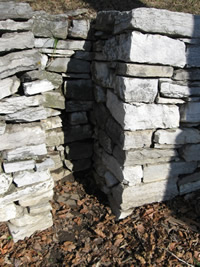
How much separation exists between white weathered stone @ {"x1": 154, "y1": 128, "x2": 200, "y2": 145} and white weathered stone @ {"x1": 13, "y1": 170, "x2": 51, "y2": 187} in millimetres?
1234

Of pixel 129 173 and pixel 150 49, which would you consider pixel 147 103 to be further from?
pixel 129 173

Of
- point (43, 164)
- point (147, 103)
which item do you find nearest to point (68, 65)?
point (147, 103)

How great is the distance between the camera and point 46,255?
2533mm

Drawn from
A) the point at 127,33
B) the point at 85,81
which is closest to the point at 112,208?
the point at 85,81

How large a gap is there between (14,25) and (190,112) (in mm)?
1888

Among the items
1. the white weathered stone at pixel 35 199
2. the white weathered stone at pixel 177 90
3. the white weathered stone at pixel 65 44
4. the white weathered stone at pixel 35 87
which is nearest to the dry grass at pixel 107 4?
the white weathered stone at pixel 65 44

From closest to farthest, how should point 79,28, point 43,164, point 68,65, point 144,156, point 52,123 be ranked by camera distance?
point 43,164 → point 144,156 → point 79,28 → point 68,65 → point 52,123

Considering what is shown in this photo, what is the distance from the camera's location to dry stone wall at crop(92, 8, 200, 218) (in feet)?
7.13

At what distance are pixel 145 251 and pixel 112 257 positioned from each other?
1.15 ft

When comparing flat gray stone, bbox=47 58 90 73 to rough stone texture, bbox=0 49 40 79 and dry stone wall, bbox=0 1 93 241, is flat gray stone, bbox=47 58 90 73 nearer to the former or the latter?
dry stone wall, bbox=0 1 93 241

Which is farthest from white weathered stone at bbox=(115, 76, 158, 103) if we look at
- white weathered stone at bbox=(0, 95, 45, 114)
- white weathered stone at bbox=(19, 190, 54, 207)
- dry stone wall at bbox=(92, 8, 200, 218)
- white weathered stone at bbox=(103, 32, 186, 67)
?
white weathered stone at bbox=(19, 190, 54, 207)

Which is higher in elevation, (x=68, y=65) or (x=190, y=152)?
(x=68, y=65)

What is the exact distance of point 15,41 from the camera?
2018 mm

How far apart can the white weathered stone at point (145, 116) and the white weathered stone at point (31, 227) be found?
139 centimetres
